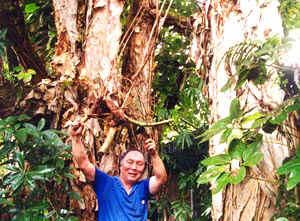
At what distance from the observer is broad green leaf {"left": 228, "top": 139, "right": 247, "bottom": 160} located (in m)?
1.25

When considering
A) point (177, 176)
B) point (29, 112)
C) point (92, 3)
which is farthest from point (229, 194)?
point (177, 176)

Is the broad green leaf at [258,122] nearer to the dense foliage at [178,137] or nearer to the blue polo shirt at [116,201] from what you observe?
the dense foliage at [178,137]

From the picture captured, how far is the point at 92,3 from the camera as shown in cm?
299

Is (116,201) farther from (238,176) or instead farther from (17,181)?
(238,176)

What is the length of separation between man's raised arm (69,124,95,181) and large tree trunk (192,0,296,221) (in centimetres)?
69

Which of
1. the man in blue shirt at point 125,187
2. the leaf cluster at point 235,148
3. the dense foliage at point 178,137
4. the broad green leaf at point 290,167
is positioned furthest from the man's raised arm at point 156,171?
the broad green leaf at point 290,167

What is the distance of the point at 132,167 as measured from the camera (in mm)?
2496

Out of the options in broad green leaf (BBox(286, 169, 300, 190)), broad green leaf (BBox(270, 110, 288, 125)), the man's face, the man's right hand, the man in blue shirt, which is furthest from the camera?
the man's face

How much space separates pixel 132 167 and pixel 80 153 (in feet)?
1.11

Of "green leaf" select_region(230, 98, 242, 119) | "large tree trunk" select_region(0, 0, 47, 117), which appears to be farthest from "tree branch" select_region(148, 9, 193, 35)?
"green leaf" select_region(230, 98, 242, 119)

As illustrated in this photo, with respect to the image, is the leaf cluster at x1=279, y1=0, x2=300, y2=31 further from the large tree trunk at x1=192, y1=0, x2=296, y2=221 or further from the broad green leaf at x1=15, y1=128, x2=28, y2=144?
the broad green leaf at x1=15, y1=128, x2=28, y2=144

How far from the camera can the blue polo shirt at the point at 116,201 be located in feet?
7.88

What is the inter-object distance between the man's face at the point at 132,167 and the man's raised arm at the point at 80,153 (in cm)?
19

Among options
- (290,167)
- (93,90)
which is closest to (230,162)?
(290,167)
